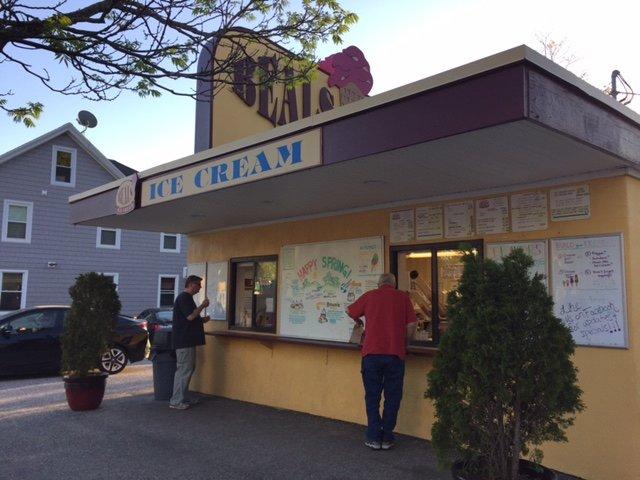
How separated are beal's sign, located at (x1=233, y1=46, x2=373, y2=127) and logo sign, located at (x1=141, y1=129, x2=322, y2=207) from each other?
2132mm

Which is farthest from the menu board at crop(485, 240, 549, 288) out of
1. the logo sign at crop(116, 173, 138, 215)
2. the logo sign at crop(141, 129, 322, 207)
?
the logo sign at crop(116, 173, 138, 215)

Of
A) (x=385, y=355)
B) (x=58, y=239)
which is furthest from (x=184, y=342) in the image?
(x=58, y=239)

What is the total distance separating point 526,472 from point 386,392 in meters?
2.41

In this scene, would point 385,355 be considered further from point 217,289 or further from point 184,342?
point 217,289

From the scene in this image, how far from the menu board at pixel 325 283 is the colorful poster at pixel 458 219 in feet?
3.00

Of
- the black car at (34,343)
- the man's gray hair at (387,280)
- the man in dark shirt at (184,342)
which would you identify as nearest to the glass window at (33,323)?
the black car at (34,343)

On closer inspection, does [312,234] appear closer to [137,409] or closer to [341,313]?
[341,313]

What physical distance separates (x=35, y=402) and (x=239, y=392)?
3.04 metres

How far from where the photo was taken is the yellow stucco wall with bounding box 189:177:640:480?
467cm

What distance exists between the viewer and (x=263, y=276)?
8453mm

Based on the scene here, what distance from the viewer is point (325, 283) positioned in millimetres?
7289

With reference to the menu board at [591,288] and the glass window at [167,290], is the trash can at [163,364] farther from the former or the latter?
the glass window at [167,290]

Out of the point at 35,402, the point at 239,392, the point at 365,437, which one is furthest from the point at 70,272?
the point at 365,437

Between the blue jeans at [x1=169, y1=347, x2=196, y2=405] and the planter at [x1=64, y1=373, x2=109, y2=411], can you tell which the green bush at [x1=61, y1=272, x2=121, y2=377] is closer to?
the planter at [x1=64, y1=373, x2=109, y2=411]
